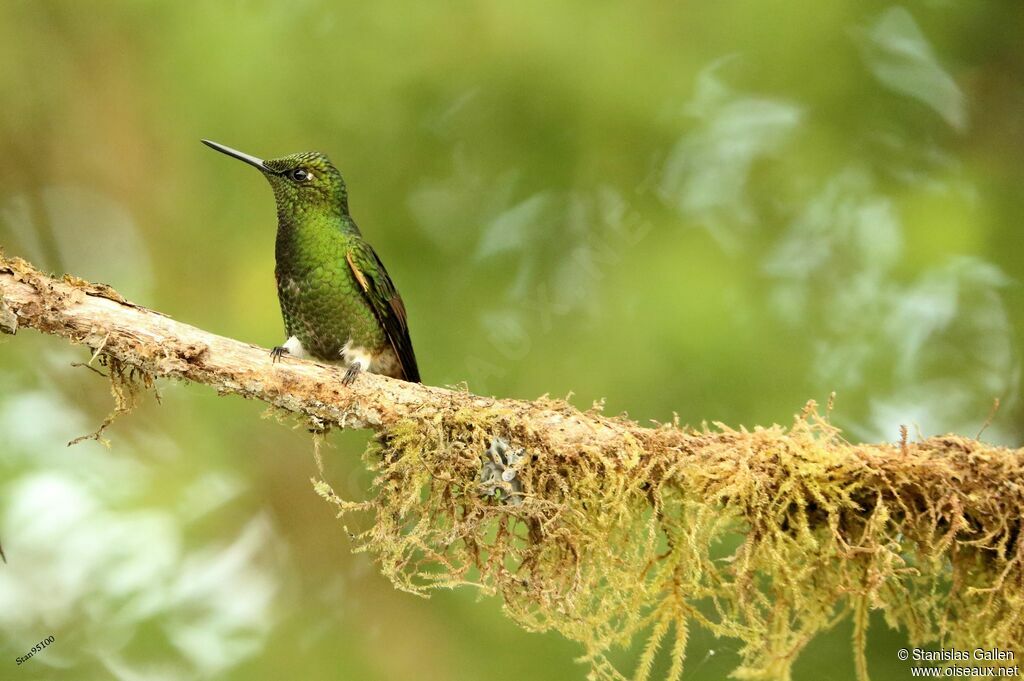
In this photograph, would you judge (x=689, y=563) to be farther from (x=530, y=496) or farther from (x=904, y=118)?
(x=904, y=118)

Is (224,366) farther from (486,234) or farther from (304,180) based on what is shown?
(486,234)

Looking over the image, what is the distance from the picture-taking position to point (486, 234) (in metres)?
5.13

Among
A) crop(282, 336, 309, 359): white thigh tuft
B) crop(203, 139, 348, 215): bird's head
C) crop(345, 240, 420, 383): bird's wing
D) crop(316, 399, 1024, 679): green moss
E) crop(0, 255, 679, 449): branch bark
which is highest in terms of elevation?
crop(203, 139, 348, 215): bird's head

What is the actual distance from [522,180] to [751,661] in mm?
3035

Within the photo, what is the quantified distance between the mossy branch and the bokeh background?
164 cm

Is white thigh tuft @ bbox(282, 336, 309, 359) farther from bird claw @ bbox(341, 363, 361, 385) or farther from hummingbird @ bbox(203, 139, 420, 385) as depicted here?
bird claw @ bbox(341, 363, 361, 385)

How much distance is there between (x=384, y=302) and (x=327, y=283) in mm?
227

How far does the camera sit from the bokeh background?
4.53 m

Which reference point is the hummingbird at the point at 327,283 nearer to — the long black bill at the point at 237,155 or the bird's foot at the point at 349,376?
the long black bill at the point at 237,155

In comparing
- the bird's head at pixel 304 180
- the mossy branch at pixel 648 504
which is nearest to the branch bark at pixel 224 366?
the mossy branch at pixel 648 504

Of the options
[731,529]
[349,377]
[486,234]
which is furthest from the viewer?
[486,234]

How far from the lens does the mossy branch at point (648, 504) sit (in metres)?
2.55

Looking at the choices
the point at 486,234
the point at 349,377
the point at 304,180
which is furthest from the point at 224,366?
the point at 486,234

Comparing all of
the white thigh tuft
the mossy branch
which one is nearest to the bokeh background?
the white thigh tuft
